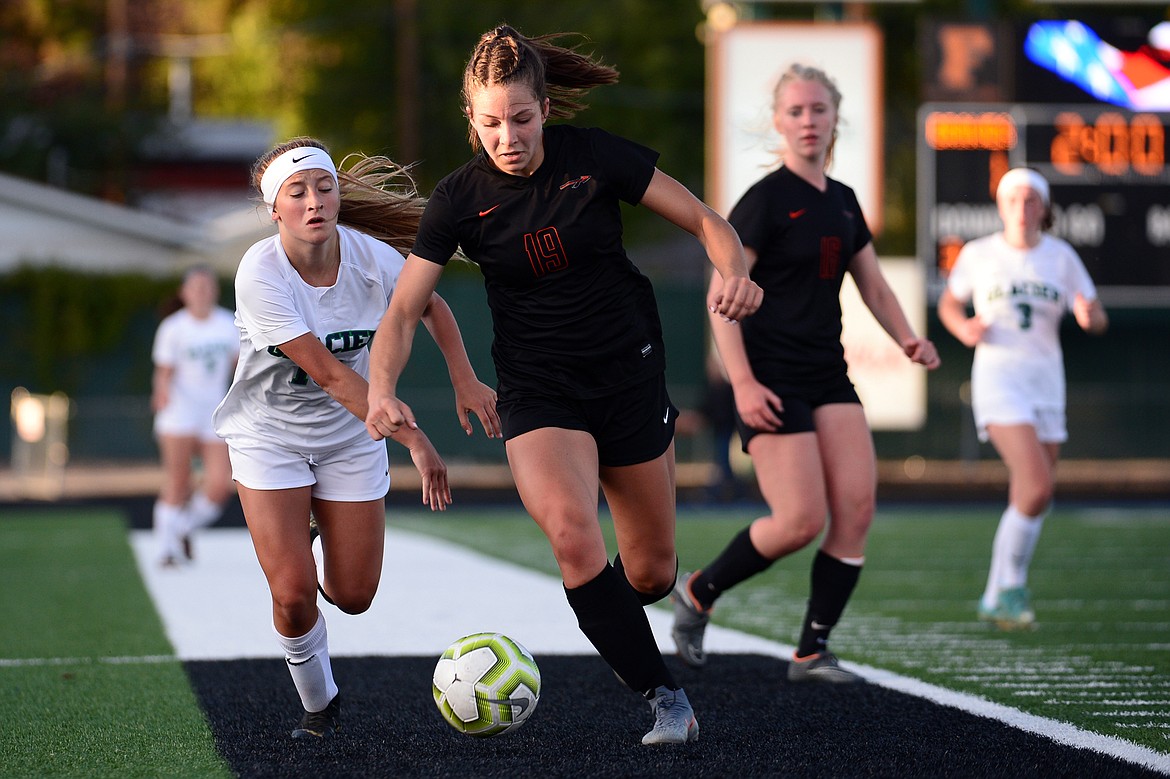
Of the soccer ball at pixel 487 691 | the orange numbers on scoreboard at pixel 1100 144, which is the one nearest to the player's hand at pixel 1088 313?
the soccer ball at pixel 487 691

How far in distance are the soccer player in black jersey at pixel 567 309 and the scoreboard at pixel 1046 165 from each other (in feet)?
43.0

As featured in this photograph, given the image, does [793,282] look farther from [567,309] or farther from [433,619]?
[433,619]

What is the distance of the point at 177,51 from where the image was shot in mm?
48656

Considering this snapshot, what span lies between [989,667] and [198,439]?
6.70 m

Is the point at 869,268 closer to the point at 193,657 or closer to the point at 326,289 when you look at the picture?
the point at 326,289

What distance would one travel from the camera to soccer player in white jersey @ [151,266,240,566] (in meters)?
11.3

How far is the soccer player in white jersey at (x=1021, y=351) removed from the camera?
7.92 m

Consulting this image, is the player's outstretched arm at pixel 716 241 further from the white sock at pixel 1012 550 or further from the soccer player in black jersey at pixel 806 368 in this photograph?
the white sock at pixel 1012 550

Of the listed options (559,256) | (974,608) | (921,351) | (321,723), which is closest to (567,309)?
(559,256)

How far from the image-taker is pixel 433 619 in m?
8.35

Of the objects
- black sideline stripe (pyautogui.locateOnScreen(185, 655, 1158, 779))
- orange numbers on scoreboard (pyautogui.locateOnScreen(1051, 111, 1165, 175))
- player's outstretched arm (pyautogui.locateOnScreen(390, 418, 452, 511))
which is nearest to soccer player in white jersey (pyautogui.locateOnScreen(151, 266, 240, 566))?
black sideline stripe (pyautogui.locateOnScreen(185, 655, 1158, 779))

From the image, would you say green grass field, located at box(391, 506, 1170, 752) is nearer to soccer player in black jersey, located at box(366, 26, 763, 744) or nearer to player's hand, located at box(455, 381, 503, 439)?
soccer player in black jersey, located at box(366, 26, 763, 744)

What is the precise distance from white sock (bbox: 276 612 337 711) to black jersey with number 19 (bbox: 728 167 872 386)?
204 cm

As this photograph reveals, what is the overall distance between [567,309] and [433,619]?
362 centimetres
